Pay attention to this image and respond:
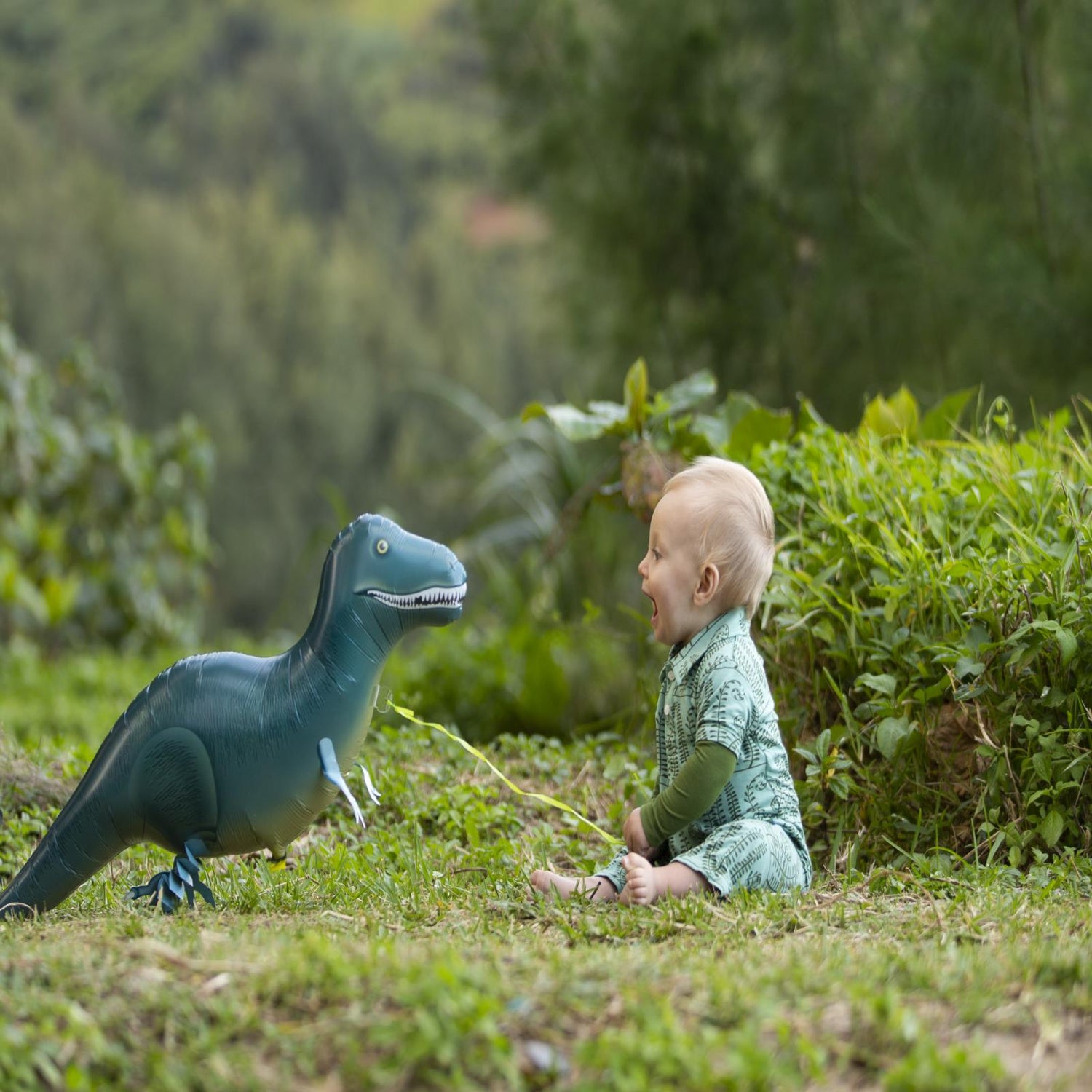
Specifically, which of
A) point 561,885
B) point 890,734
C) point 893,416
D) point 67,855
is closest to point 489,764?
point 561,885

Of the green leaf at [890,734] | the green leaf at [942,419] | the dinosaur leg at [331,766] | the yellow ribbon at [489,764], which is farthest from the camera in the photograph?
the green leaf at [942,419]

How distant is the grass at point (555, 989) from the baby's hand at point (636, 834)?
162 millimetres

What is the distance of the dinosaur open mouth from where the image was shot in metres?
2.27

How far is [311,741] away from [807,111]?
5.36m

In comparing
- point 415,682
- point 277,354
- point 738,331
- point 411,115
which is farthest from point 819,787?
point 411,115

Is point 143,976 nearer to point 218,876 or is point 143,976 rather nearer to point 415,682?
point 218,876

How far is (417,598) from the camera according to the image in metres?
2.27

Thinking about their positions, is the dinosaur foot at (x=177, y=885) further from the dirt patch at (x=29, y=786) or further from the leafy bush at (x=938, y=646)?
the leafy bush at (x=938, y=646)

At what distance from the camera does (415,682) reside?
455cm

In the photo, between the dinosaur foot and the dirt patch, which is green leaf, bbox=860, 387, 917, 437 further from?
the dirt patch

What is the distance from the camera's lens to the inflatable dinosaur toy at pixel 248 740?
7.18ft

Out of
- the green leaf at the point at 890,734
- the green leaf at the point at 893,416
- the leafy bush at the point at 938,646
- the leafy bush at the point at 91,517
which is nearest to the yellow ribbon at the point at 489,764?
the leafy bush at the point at 938,646

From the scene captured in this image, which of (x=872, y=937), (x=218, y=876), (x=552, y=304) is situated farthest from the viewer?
(x=552, y=304)

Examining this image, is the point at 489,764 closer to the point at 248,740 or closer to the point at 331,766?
the point at 331,766
